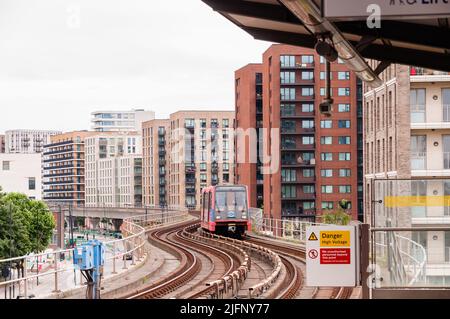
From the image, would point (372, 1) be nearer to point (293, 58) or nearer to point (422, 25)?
point (422, 25)

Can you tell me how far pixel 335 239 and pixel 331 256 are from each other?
0.16 m

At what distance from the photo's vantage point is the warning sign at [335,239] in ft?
23.6

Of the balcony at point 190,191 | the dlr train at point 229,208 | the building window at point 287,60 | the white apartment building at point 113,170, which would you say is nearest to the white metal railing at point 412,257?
the dlr train at point 229,208

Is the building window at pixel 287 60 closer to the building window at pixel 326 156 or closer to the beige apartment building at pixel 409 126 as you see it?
the building window at pixel 326 156

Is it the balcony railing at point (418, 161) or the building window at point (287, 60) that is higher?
the building window at point (287, 60)

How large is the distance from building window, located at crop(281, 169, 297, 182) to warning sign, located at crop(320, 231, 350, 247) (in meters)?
68.5

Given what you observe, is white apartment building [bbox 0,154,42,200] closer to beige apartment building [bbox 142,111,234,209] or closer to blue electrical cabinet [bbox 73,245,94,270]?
beige apartment building [bbox 142,111,234,209]

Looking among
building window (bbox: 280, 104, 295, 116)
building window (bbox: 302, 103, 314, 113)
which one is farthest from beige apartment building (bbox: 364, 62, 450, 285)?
building window (bbox: 302, 103, 314, 113)

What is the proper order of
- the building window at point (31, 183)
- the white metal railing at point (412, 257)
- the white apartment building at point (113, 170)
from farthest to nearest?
the white apartment building at point (113, 170) < the building window at point (31, 183) < the white metal railing at point (412, 257)

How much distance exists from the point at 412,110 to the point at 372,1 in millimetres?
32177

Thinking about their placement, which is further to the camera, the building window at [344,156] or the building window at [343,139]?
the building window at [343,139]

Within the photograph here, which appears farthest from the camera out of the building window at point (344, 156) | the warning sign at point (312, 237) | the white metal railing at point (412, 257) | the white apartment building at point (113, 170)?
the white apartment building at point (113, 170)

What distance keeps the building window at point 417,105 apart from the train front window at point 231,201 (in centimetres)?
862

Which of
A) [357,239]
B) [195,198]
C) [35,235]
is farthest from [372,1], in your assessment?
[195,198]
